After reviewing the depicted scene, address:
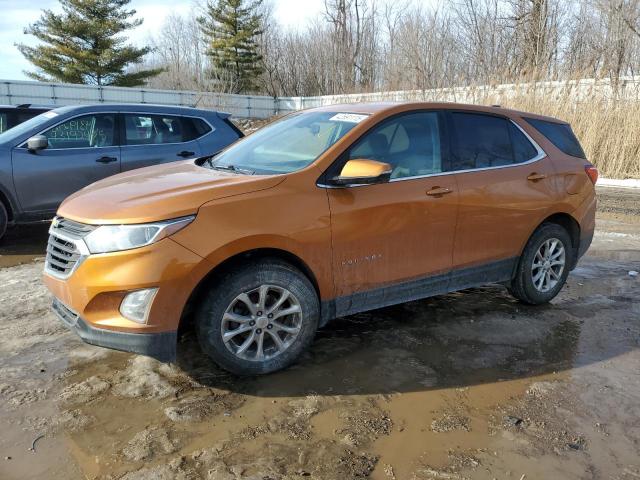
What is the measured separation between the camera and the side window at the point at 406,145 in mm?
3828

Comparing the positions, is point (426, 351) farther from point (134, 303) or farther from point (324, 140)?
point (134, 303)

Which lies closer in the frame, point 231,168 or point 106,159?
point 231,168

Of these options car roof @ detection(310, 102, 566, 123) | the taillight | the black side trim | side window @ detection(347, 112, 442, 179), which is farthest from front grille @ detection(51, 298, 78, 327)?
the taillight

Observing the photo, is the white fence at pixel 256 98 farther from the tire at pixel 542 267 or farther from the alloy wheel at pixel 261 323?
the alloy wheel at pixel 261 323

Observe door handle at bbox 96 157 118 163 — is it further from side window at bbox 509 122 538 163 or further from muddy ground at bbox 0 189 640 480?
side window at bbox 509 122 538 163

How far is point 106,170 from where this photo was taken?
22.7 ft

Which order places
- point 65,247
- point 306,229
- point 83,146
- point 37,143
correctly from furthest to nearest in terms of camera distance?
point 83,146 < point 37,143 < point 306,229 < point 65,247

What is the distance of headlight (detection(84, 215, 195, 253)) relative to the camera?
9.92ft

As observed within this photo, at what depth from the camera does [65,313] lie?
10.9 ft

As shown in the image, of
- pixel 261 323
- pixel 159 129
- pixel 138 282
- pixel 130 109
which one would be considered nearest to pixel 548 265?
pixel 261 323

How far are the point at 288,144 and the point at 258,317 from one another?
4.71 ft

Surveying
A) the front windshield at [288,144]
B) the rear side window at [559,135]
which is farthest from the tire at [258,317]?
the rear side window at [559,135]

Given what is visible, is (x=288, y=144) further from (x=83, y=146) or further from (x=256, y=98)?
(x=256, y=98)

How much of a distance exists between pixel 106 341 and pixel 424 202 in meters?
2.30
